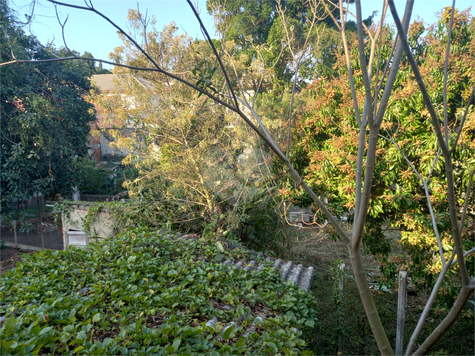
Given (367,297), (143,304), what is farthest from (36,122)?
(367,297)

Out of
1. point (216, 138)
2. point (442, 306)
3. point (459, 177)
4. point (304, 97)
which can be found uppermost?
point (304, 97)

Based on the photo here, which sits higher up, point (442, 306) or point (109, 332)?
point (109, 332)

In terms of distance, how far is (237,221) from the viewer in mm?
5742

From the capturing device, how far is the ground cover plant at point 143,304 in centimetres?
199

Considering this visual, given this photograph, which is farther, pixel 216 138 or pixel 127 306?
pixel 216 138

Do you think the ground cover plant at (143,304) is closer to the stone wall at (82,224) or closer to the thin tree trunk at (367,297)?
the thin tree trunk at (367,297)

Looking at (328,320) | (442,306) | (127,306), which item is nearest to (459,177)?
(442,306)

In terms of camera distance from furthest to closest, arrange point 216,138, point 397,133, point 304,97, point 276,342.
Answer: point 304,97 → point 216,138 → point 397,133 → point 276,342

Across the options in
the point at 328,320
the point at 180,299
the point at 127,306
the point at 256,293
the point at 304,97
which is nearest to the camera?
the point at 127,306

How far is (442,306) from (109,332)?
4.44 m

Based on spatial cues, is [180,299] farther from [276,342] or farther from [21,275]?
[21,275]

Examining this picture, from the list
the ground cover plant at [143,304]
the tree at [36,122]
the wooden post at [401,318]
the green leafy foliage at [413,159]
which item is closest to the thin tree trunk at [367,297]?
the ground cover plant at [143,304]

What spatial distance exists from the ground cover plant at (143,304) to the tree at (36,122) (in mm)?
7923

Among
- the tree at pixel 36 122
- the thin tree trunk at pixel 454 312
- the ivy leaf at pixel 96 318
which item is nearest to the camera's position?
the thin tree trunk at pixel 454 312
